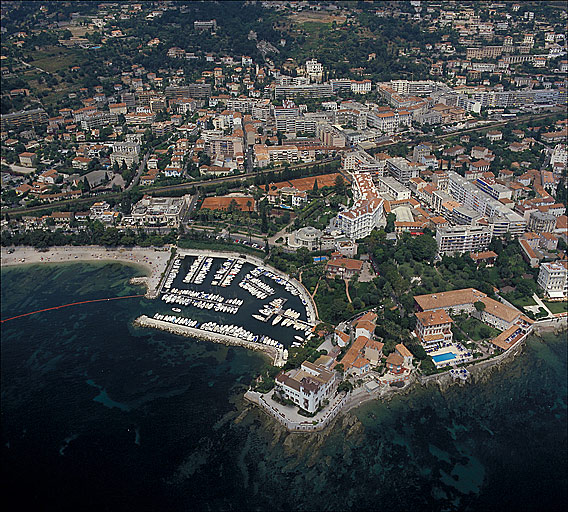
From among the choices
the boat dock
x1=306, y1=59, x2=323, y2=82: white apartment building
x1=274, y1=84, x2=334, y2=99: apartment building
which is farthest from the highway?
x1=306, y1=59, x2=323, y2=82: white apartment building

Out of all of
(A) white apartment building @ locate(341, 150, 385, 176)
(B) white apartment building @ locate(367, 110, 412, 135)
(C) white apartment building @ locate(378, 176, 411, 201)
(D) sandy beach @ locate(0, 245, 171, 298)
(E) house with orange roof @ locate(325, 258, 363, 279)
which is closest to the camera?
(E) house with orange roof @ locate(325, 258, 363, 279)

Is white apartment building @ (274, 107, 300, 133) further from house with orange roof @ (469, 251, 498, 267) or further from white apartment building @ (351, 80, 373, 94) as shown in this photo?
house with orange roof @ (469, 251, 498, 267)

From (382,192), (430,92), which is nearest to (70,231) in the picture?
(382,192)

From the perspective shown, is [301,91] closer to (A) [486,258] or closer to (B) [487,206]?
(B) [487,206]

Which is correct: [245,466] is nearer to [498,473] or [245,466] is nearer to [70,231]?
[498,473]

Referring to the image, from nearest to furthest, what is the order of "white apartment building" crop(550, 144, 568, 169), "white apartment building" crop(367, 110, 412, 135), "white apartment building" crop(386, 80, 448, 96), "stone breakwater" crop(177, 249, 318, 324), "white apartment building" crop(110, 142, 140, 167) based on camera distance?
"stone breakwater" crop(177, 249, 318, 324)
"white apartment building" crop(550, 144, 568, 169)
"white apartment building" crop(110, 142, 140, 167)
"white apartment building" crop(367, 110, 412, 135)
"white apartment building" crop(386, 80, 448, 96)

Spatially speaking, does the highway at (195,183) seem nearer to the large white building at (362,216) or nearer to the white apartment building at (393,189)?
the white apartment building at (393,189)
